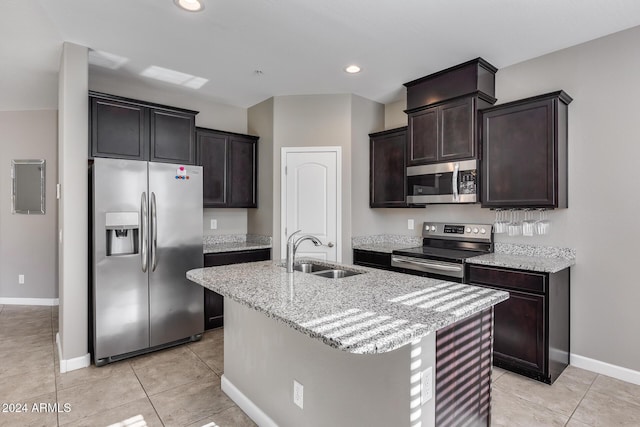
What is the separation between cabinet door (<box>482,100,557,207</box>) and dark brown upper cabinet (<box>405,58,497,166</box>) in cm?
17

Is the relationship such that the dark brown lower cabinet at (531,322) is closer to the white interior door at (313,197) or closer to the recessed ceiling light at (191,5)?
the white interior door at (313,197)

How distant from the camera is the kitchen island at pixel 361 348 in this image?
1373 mm

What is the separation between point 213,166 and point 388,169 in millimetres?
2089

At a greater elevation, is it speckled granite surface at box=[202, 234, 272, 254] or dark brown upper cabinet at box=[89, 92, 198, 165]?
dark brown upper cabinet at box=[89, 92, 198, 165]

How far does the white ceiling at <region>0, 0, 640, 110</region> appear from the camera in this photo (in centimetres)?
239

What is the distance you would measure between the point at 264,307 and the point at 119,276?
2.10 m

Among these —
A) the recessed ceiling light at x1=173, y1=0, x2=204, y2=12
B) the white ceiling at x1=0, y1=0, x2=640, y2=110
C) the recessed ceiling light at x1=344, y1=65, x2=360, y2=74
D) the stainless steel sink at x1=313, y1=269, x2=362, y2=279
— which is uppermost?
the recessed ceiling light at x1=344, y1=65, x2=360, y2=74

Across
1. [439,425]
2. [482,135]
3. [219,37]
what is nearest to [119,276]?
[219,37]

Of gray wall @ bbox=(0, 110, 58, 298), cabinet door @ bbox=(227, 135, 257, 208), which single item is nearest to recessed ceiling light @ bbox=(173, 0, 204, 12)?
cabinet door @ bbox=(227, 135, 257, 208)

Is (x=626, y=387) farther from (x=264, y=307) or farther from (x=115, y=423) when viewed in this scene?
(x=115, y=423)

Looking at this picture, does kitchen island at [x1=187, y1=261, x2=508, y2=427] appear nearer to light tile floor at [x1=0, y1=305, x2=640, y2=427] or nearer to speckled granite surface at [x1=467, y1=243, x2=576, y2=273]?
light tile floor at [x1=0, y1=305, x2=640, y2=427]

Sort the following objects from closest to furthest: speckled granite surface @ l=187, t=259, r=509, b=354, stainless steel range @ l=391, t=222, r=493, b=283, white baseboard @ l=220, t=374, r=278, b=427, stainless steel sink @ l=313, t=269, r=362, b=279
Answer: speckled granite surface @ l=187, t=259, r=509, b=354
white baseboard @ l=220, t=374, r=278, b=427
stainless steel sink @ l=313, t=269, r=362, b=279
stainless steel range @ l=391, t=222, r=493, b=283

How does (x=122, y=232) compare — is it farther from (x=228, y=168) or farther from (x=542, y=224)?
(x=542, y=224)

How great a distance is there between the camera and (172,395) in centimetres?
249
